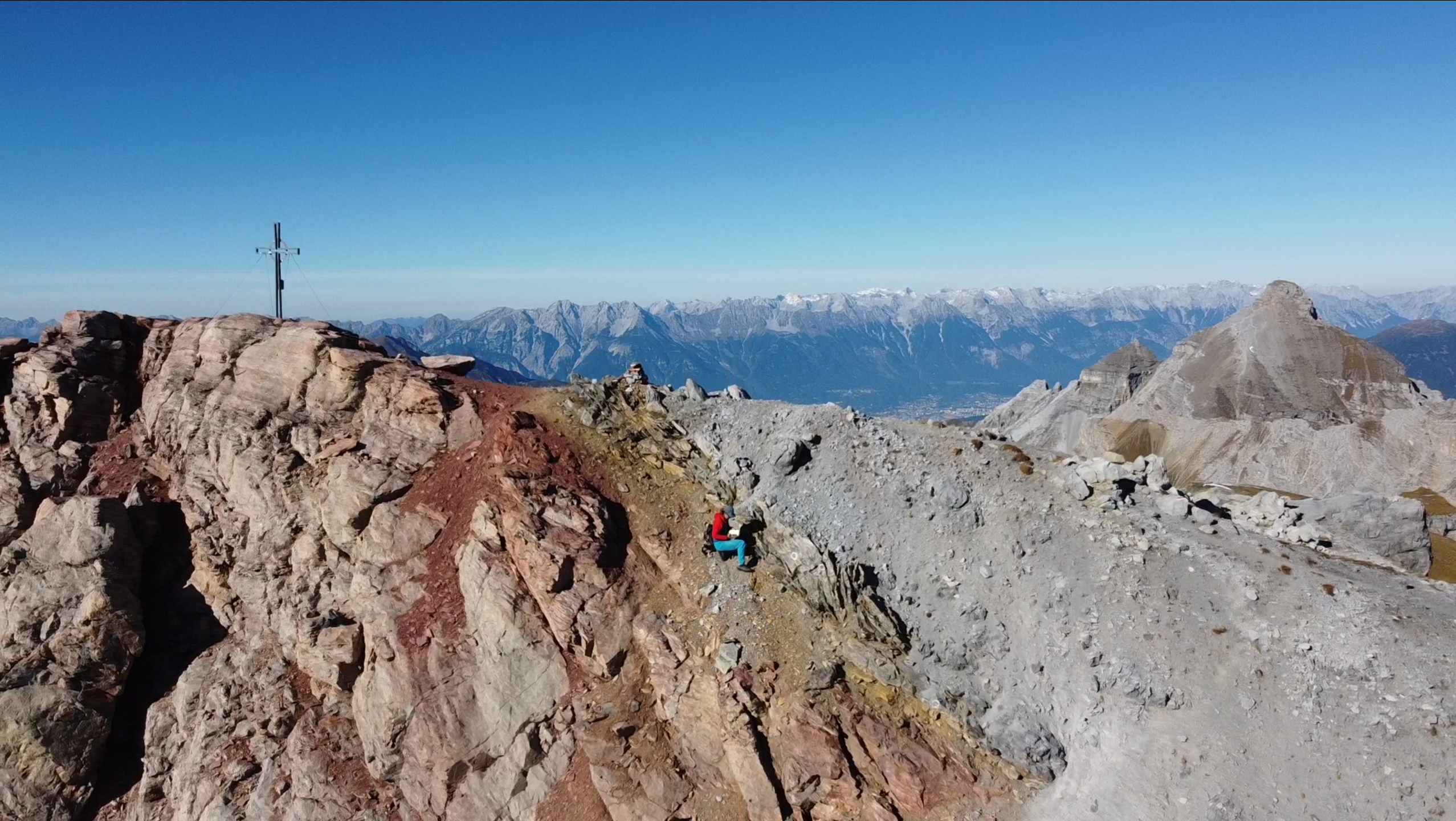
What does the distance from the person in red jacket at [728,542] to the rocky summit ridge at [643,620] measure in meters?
0.67

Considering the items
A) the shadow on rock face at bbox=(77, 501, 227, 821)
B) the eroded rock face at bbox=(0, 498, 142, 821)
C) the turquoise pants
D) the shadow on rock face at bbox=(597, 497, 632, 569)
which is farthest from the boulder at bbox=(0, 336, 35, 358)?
the turquoise pants

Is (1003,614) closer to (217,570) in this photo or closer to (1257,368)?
(217,570)

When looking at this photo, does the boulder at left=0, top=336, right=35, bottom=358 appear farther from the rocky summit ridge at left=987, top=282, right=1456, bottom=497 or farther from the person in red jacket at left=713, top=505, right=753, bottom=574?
the rocky summit ridge at left=987, top=282, right=1456, bottom=497

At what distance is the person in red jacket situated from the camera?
26.4m

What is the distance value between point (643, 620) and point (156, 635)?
24319 millimetres

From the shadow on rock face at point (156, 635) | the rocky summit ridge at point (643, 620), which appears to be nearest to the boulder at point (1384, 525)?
the rocky summit ridge at point (643, 620)

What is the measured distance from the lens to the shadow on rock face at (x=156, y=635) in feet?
93.2

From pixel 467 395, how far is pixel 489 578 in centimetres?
1117

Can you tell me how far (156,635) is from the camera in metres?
31.2

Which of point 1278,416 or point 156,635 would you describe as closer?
point 156,635

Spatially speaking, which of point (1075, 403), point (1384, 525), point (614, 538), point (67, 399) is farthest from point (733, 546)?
point (1075, 403)

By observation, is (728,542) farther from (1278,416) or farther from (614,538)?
(1278,416)

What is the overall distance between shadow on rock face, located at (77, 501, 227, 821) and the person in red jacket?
80.1 feet

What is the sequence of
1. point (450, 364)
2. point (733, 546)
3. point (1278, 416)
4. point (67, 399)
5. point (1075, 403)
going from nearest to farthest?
point (733, 546), point (67, 399), point (450, 364), point (1278, 416), point (1075, 403)
